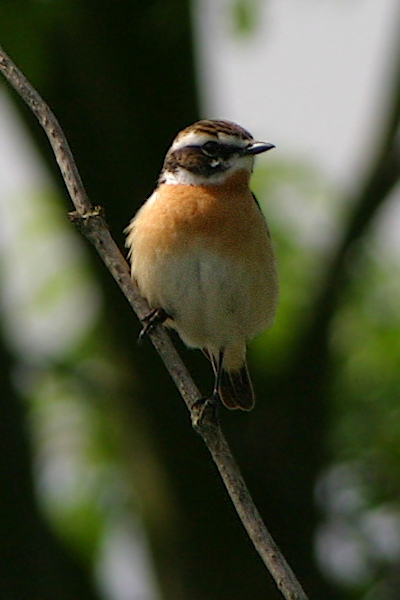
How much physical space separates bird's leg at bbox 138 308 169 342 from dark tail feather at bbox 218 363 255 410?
0.98 m

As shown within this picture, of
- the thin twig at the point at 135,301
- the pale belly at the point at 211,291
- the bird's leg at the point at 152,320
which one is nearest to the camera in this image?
the thin twig at the point at 135,301

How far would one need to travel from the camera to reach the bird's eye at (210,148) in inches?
237

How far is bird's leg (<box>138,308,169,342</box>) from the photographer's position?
4.80 meters

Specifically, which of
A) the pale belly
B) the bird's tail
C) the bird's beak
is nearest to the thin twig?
the pale belly

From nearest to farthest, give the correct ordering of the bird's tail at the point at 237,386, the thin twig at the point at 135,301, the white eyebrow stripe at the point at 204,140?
the thin twig at the point at 135,301, the white eyebrow stripe at the point at 204,140, the bird's tail at the point at 237,386

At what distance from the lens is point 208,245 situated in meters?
5.75

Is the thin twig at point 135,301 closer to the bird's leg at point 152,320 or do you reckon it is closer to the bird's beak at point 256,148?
the bird's leg at point 152,320

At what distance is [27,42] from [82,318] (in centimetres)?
322

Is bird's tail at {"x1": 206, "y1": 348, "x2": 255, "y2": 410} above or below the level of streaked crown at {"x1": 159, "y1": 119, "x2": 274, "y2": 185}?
below

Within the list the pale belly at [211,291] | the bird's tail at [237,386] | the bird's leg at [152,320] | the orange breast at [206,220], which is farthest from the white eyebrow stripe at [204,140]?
the bird's tail at [237,386]

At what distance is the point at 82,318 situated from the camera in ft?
35.9

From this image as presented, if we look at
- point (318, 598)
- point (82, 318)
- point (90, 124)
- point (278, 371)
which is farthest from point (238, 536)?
point (90, 124)

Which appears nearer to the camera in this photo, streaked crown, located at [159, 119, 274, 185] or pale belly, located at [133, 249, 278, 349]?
pale belly, located at [133, 249, 278, 349]

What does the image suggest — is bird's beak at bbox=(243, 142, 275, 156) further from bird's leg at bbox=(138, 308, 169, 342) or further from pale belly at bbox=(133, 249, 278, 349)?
bird's leg at bbox=(138, 308, 169, 342)
